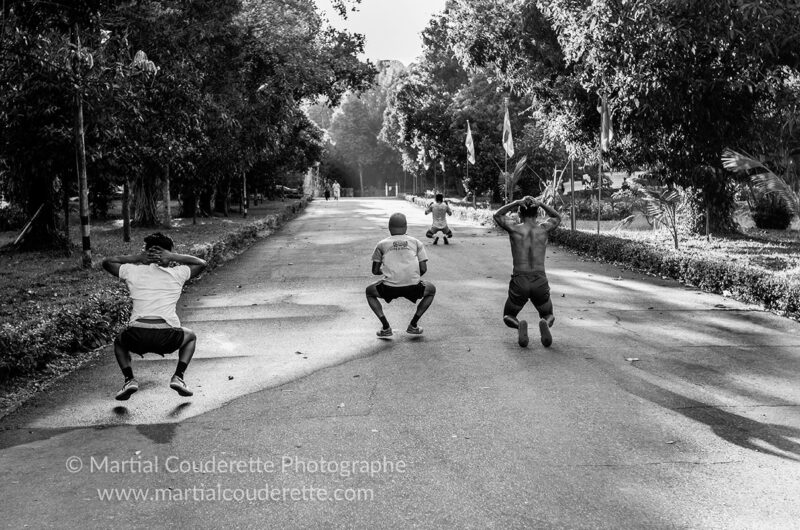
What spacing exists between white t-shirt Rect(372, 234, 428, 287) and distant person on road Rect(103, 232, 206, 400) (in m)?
3.06

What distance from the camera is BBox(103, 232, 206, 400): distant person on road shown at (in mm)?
6828

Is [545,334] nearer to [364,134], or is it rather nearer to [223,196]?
[223,196]

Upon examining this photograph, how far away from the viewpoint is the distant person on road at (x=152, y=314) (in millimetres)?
6828

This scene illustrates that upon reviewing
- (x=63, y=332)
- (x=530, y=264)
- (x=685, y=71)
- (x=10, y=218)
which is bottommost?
(x=63, y=332)

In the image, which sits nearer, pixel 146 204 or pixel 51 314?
pixel 51 314

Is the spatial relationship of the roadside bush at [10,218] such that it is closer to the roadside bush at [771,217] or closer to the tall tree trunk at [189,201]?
the tall tree trunk at [189,201]

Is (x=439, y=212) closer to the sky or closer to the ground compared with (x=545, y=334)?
closer to the sky

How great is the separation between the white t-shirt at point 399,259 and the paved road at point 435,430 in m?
0.77

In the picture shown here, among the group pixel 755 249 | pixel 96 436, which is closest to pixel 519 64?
pixel 755 249

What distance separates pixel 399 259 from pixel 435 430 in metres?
3.75

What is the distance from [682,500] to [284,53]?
26468 mm

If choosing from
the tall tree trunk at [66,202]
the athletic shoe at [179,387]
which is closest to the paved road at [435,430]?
the athletic shoe at [179,387]

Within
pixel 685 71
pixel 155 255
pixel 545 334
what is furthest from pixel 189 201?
pixel 155 255

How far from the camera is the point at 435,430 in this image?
19.7 ft
